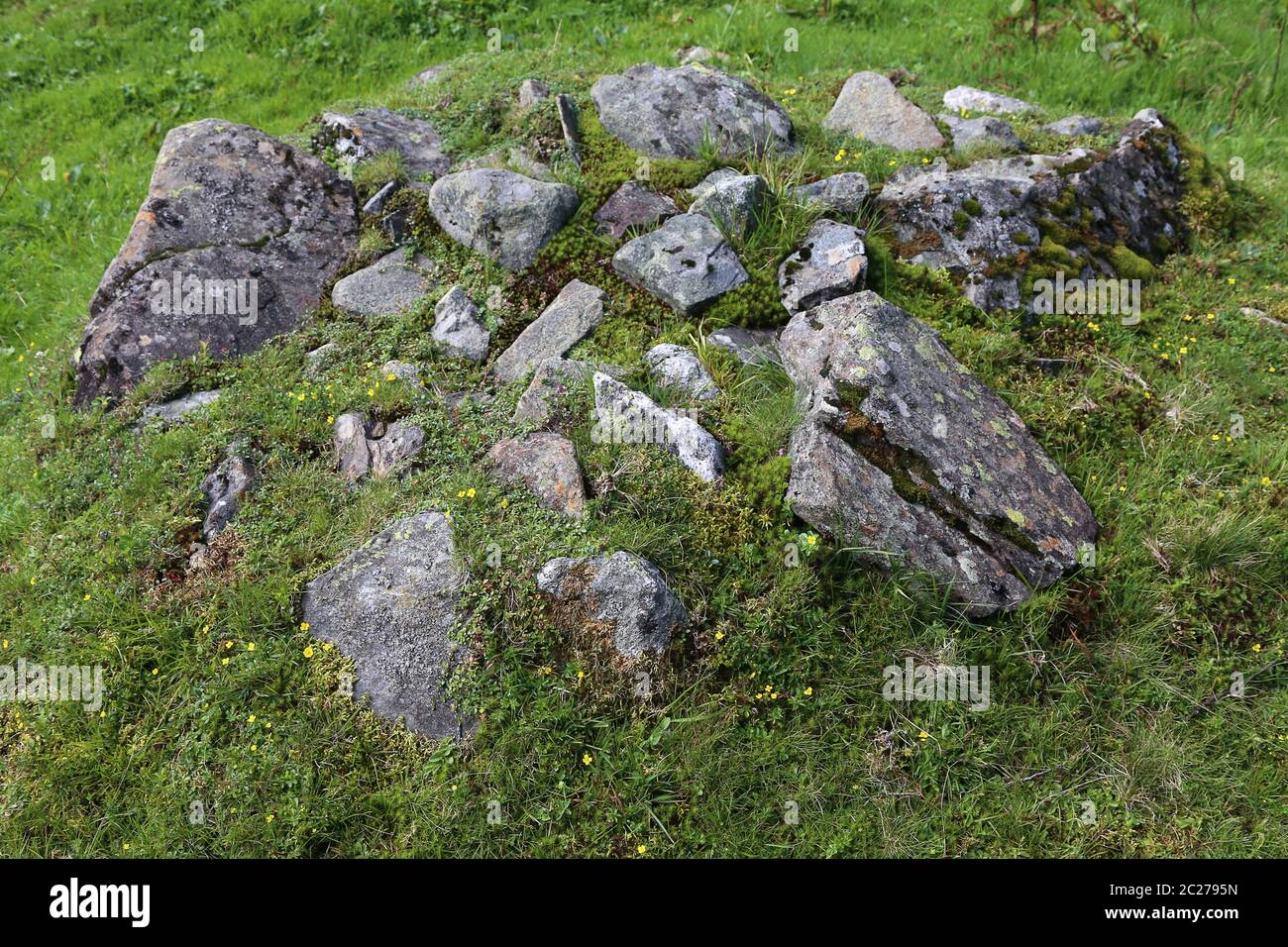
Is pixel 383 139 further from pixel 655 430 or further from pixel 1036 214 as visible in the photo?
pixel 1036 214

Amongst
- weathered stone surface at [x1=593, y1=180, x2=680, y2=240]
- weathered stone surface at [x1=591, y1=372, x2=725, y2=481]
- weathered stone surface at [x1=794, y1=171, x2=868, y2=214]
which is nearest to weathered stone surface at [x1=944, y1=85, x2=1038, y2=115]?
weathered stone surface at [x1=794, y1=171, x2=868, y2=214]

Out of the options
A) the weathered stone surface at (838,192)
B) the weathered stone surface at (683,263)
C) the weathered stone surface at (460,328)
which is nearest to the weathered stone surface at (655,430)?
the weathered stone surface at (683,263)

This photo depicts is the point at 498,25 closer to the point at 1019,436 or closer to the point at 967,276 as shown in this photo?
the point at 967,276

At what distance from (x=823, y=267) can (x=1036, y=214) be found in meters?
2.47

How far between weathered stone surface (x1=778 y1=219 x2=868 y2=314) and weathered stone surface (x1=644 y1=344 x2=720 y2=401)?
3.83 ft

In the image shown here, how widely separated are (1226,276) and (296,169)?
32.1 feet

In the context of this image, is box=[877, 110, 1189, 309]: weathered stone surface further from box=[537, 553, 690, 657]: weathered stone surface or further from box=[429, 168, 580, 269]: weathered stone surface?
box=[537, 553, 690, 657]: weathered stone surface

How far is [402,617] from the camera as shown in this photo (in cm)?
547

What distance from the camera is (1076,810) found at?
506 centimetres

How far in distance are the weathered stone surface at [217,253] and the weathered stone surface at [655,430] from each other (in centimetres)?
364

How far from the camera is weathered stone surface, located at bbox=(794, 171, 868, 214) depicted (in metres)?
7.91

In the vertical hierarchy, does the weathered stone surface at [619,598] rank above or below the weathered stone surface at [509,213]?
below

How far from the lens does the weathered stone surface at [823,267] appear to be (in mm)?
7184

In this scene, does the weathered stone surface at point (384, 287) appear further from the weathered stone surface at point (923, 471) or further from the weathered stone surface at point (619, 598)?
the weathered stone surface at point (923, 471)
